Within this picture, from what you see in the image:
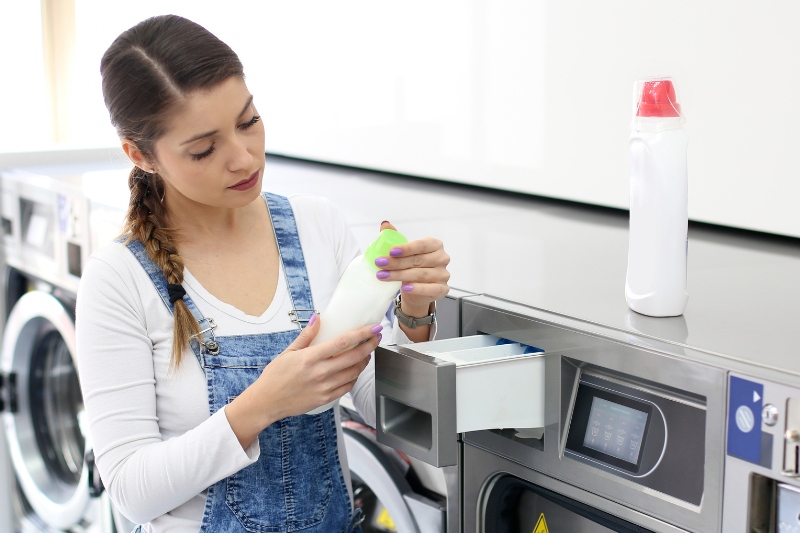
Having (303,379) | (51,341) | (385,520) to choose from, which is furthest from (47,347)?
(303,379)

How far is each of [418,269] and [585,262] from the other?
13.2 inches

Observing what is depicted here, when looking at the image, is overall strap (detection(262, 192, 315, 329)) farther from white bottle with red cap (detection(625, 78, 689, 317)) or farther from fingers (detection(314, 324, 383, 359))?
white bottle with red cap (detection(625, 78, 689, 317))

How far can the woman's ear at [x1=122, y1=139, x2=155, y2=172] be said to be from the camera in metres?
1.31

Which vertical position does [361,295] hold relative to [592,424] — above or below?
above

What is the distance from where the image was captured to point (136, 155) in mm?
1321

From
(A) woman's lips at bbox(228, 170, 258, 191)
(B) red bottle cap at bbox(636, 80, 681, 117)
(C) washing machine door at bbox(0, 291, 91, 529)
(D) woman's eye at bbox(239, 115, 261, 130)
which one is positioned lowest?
(C) washing machine door at bbox(0, 291, 91, 529)

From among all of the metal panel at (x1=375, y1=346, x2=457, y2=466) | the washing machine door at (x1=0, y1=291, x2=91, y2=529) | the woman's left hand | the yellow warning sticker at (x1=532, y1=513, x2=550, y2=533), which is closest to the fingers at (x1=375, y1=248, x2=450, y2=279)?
the woman's left hand

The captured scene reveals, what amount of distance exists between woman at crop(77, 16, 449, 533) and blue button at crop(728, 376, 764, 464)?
0.42 meters

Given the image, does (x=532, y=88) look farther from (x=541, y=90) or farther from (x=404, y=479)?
(x=404, y=479)

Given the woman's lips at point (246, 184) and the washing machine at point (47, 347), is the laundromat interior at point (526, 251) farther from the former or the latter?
the woman's lips at point (246, 184)

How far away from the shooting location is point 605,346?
103 centimetres

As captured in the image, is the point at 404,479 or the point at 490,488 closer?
the point at 490,488

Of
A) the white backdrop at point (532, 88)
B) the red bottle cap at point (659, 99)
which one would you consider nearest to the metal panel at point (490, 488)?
the red bottle cap at point (659, 99)

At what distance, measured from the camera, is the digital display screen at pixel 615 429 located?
1.04m
